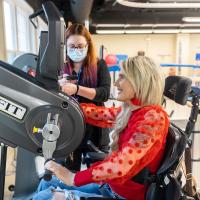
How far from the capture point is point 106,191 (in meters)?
1.37

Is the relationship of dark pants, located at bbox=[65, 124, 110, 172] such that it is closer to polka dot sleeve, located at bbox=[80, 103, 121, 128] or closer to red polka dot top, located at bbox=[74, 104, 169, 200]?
polka dot sleeve, located at bbox=[80, 103, 121, 128]

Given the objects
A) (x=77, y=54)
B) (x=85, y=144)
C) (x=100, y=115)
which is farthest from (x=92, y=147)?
(x=77, y=54)

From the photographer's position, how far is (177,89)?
5.36ft

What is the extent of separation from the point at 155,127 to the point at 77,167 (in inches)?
29.3

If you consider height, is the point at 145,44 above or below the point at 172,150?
above

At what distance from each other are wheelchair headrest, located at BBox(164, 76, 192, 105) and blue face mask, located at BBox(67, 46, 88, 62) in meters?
0.50

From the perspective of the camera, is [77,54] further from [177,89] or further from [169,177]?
[169,177]

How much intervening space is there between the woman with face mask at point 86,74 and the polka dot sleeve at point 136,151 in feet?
1.79

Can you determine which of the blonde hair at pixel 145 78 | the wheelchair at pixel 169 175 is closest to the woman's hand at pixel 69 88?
the blonde hair at pixel 145 78

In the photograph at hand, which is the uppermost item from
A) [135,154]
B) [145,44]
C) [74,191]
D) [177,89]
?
[145,44]

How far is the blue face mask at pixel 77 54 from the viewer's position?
170 cm

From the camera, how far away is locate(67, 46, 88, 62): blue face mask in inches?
66.7

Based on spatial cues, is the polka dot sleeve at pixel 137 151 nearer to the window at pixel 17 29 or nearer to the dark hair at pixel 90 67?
the dark hair at pixel 90 67

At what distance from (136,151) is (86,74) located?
2.57 ft
